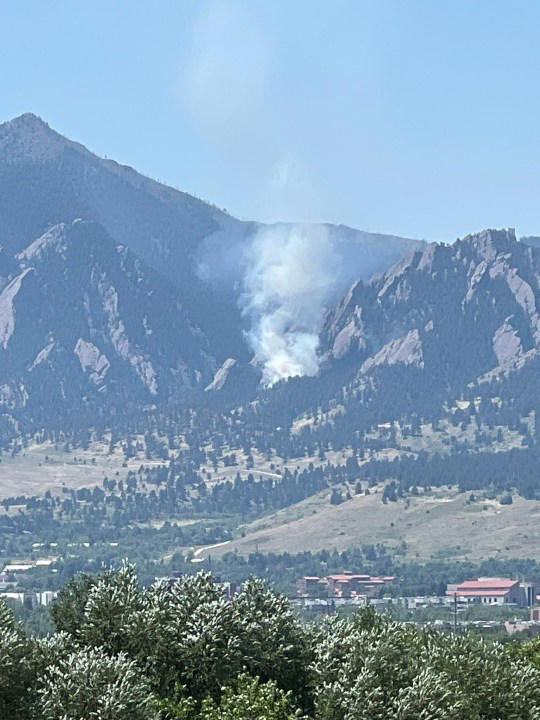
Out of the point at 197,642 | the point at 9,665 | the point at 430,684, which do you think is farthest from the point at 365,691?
the point at 9,665

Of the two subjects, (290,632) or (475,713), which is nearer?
(475,713)

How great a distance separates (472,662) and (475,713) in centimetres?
633

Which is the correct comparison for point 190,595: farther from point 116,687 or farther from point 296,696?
point 116,687

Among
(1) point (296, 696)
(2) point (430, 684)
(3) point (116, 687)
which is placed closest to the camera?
(3) point (116, 687)

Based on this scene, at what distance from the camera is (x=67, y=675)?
8494 centimetres

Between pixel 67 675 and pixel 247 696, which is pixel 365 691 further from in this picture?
pixel 67 675

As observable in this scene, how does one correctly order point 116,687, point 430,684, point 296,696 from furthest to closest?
point 296,696 < point 430,684 < point 116,687

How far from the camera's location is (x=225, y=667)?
94.0m

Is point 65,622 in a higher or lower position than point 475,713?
higher

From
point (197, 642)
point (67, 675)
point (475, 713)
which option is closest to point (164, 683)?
point (197, 642)

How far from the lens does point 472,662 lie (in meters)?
99.8

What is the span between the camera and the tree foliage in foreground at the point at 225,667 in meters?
85.3

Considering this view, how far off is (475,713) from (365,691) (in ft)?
23.9

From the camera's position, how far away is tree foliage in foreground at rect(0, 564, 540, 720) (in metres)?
85.3
